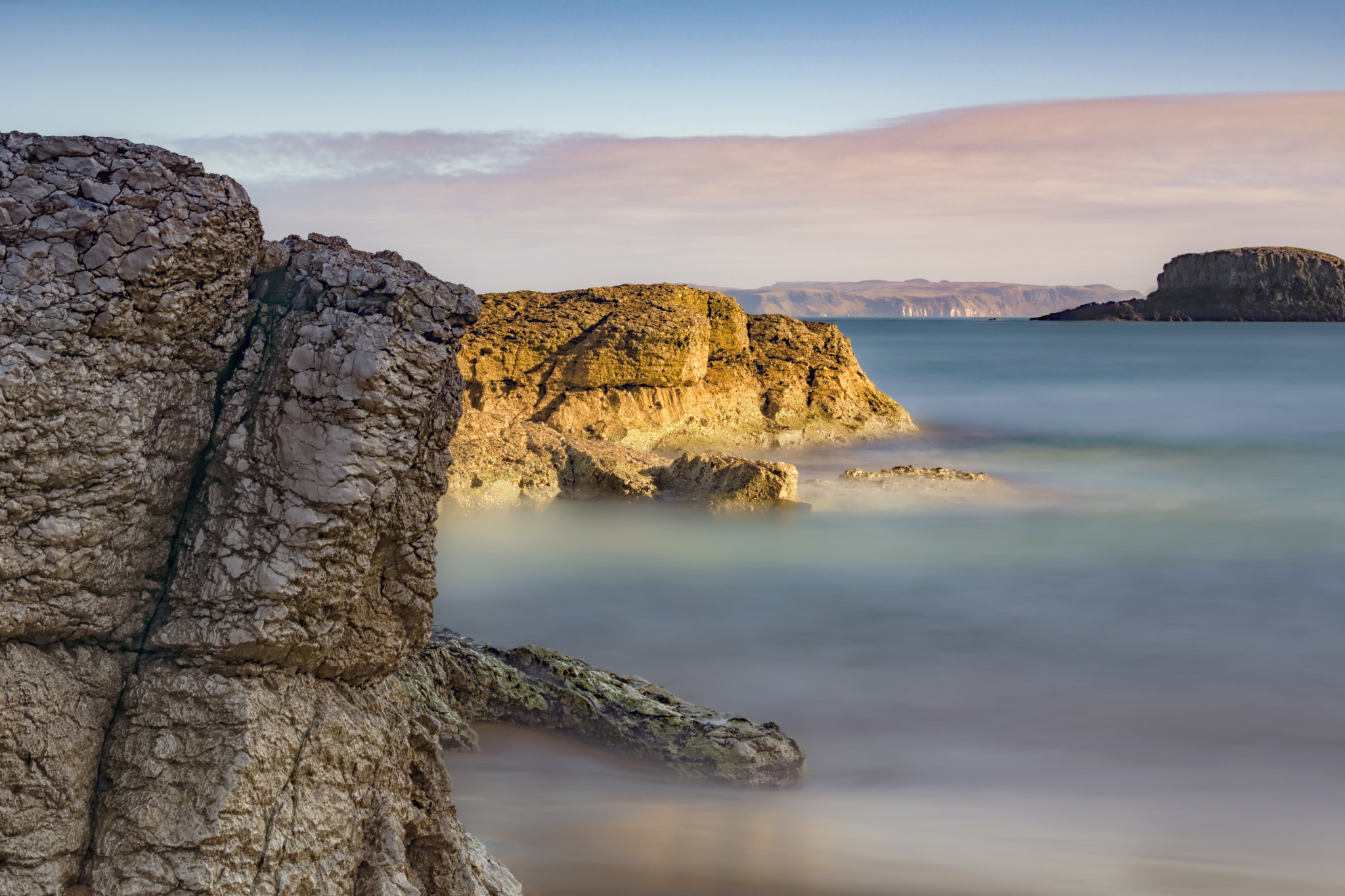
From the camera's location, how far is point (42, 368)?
292 centimetres

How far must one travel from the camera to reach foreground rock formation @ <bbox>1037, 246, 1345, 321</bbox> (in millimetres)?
117188

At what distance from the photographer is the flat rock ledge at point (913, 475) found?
19250mm

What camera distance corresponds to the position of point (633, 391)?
21250 mm

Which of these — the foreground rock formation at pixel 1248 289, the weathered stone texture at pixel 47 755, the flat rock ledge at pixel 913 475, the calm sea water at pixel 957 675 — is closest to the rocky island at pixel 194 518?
the weathered stone texture at pixel 47 755

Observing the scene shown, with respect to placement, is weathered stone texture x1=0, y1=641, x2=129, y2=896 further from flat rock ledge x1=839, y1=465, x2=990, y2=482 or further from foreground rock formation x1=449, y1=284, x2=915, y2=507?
flat rock ledge x1=839, y1=465, x2=990, y2=482

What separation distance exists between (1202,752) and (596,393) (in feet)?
45.6

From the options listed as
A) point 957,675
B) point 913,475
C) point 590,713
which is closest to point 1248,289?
point 913,475

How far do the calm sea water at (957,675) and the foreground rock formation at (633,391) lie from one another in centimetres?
90

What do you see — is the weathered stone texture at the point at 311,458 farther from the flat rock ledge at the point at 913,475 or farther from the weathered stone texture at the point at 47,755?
the flat rock ledge at the point at 913,475

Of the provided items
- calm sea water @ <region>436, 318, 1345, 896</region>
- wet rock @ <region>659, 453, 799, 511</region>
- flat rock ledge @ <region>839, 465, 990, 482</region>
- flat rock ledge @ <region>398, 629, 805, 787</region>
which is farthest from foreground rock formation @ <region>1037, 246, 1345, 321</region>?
flat rock ledge @ <region>398, 629, 805, 787</region>

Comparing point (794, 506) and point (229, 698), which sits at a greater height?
point (229, 698)

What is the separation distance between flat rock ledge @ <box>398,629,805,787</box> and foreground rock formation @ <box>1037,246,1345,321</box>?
12899 cm

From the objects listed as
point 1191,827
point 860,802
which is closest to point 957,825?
point 860,802

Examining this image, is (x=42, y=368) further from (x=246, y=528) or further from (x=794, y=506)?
(x=794, y=506)
